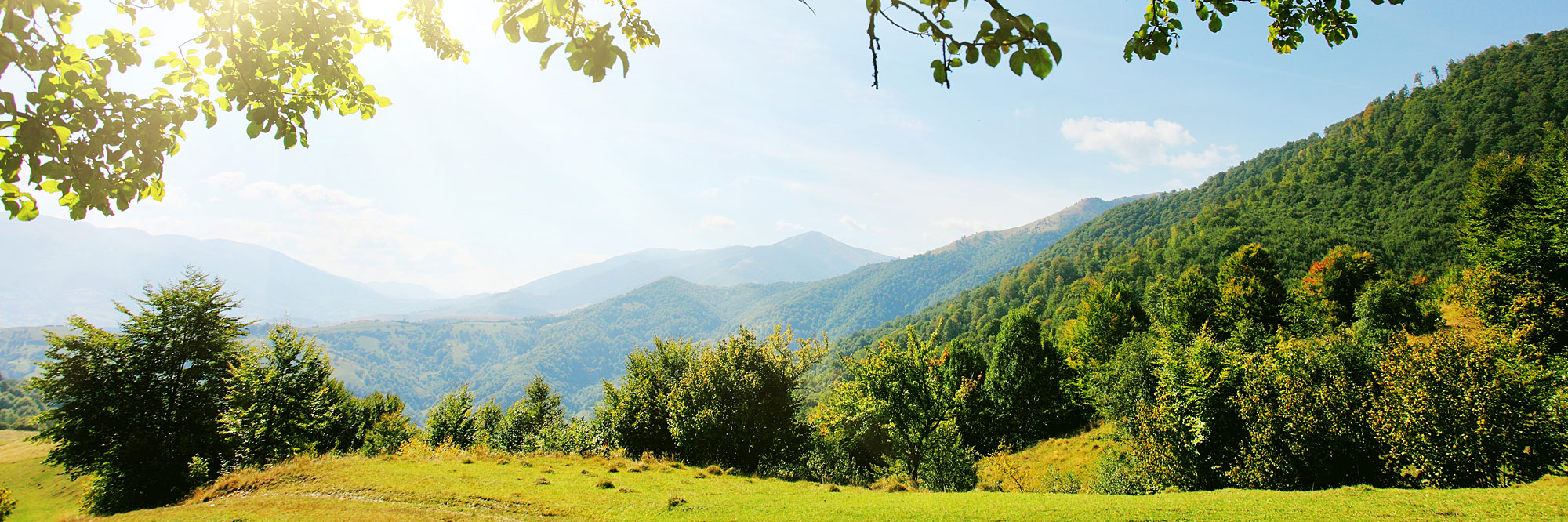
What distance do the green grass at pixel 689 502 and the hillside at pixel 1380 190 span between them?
163 feet

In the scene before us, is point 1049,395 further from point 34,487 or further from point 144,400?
point 34,487

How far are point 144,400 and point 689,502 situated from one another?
22.8 metres

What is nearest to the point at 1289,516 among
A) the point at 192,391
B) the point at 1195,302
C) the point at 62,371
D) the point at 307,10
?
the point at 307,10

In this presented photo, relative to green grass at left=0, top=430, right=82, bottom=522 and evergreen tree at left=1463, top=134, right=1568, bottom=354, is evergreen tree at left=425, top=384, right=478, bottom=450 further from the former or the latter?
evergreen tree at left=1463, top=134, right=1568, bottom=354

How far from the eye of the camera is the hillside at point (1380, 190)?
216ft

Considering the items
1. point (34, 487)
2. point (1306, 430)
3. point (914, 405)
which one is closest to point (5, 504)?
point (914, 405)

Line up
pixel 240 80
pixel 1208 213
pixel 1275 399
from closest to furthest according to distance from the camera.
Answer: pixel 240 80 < pixel 1275 399 < pixel 1208 213

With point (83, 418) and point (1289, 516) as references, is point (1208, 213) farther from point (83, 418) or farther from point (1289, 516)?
point (83, 418)

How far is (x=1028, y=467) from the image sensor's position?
29.9 metres

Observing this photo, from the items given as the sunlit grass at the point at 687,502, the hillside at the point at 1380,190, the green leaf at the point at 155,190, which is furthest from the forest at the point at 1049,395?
the hillside at the point at 1380,190

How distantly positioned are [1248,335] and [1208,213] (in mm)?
91094

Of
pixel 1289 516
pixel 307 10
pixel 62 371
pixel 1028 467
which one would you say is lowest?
pixel 1028 467

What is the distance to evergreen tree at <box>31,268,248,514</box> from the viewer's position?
1756 centimetres

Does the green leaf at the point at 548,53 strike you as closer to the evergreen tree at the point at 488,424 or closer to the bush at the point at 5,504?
the bush at the point at 5,504
